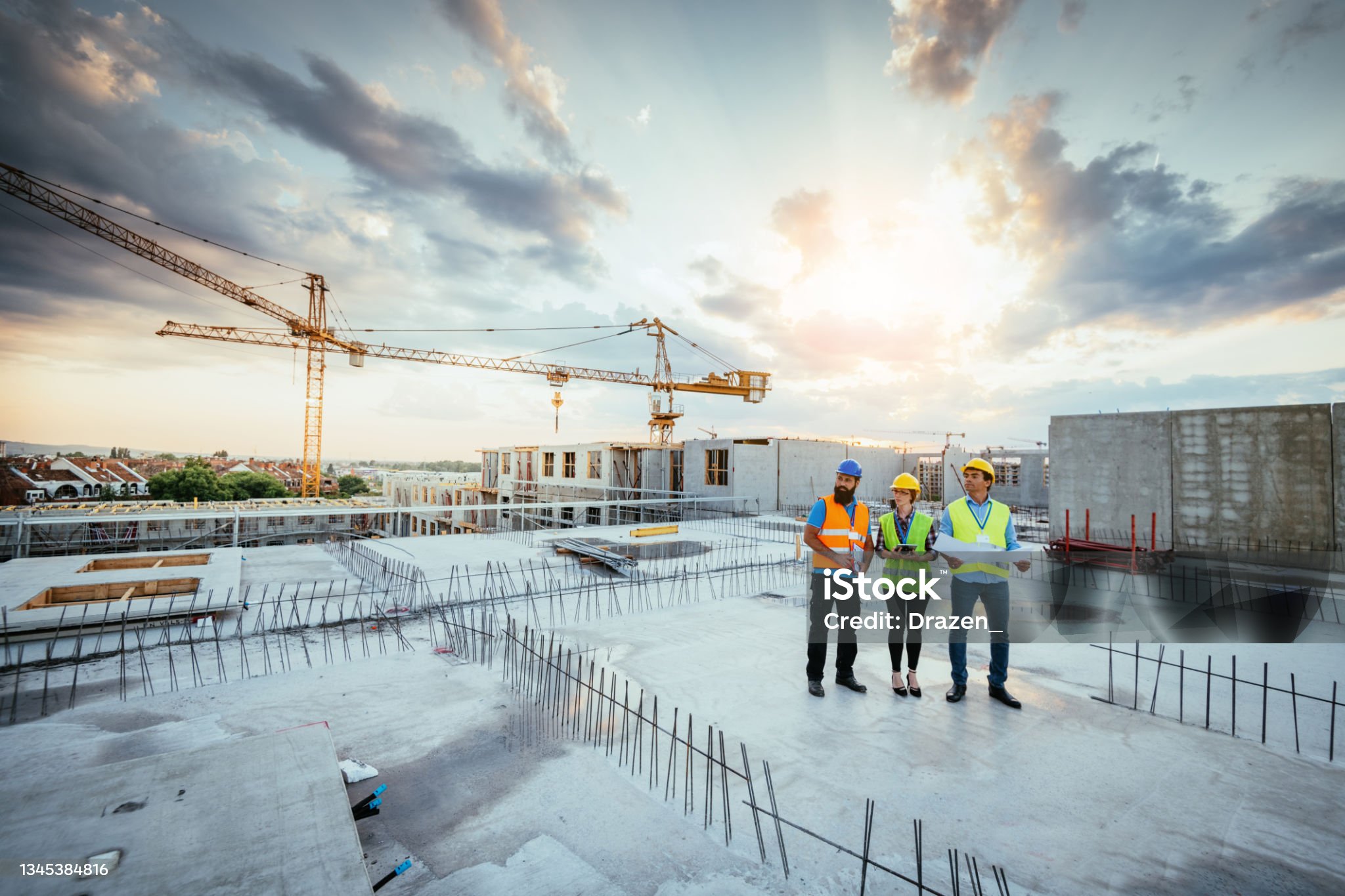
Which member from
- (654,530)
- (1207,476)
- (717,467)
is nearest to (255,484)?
(717,467)

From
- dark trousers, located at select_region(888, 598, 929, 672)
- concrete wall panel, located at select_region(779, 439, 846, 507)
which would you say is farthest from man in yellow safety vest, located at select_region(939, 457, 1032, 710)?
concrete wall panel, located at select_region(779, 439, 846, 507)

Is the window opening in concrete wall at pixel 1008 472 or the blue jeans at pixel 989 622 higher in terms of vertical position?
the window opening in concrete wall at pixel 1008 472

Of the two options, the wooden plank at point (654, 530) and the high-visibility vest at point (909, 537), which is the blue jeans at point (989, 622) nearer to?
the high-visibility vest at point (909, 537)

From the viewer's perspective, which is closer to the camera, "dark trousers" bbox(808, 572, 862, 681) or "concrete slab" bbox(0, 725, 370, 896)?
"concrete slab" bbox(0, 725, 370, 896)

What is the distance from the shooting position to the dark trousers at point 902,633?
4988mm

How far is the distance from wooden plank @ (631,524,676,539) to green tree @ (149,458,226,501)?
37903 mm

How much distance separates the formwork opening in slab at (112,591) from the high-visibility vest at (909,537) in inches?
373

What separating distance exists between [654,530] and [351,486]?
230 feet

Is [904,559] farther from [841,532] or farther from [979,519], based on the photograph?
[979,519]

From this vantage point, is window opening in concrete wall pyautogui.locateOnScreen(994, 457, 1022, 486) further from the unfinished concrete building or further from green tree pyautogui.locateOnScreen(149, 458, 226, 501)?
green tree pyautogui.locateOnScreen(149, 458, 226, 501)

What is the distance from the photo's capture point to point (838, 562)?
15.8ft

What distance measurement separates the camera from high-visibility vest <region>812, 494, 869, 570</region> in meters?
4.86

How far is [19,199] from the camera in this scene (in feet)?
102

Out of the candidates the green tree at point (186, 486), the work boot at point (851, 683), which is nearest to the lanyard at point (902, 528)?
the work boot at point (851, 683)
